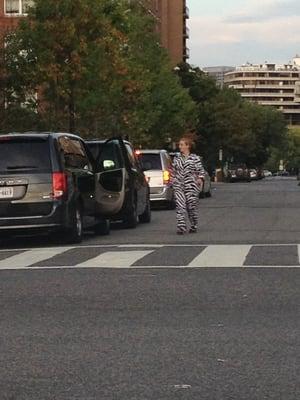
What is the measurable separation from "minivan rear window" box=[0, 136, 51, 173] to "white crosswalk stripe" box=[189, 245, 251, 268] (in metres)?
2.95

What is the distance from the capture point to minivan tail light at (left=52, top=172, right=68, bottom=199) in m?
14.6

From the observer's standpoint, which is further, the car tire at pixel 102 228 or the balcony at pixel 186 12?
the balcony at pixel 186 12

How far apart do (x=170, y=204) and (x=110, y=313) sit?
17652 mm

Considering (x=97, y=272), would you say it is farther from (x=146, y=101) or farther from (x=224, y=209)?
(x=146, y=101)

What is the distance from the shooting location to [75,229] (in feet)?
49.8

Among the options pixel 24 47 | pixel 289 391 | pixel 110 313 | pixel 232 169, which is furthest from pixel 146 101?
pixel 232 169

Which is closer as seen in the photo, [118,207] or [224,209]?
[118,207]

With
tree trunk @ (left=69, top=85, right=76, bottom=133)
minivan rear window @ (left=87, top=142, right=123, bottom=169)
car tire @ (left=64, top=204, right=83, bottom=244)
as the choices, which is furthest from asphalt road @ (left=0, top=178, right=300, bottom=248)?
tree trunk @ (left=69, top=85, right=76, bottom=133)

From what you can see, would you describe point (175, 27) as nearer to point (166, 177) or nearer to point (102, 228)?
point (166, 177)

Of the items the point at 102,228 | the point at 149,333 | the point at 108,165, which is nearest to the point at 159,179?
the point at 108,165

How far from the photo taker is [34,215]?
14.7 meters

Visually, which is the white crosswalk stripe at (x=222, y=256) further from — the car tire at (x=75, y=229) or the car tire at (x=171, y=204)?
the car tire at (x=171, y=204)

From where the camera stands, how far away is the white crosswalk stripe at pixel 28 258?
1245 cm

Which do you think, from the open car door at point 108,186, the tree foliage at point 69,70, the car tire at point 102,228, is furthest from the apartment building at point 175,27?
the car tire at point 102,228
